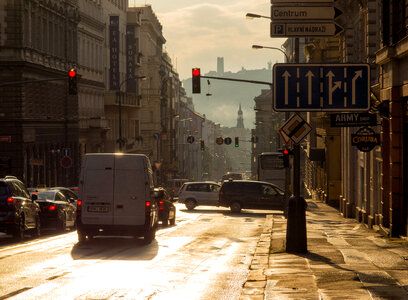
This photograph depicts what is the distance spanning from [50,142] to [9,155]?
8274 millimetres

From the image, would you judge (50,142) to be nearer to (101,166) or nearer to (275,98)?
(101,166)

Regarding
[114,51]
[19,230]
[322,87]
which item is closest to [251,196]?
[19,230]

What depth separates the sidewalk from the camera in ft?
43.2

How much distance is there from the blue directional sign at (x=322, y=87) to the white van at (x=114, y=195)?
226 inches

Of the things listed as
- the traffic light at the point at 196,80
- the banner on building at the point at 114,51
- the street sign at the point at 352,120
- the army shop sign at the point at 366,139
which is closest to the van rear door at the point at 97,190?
the street sign at the point at 352,120

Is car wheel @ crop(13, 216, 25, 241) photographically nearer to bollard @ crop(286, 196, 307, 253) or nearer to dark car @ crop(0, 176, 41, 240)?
dark car @ crop(0, 176, 41, 240)

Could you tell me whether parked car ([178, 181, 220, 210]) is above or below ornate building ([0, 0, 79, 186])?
below

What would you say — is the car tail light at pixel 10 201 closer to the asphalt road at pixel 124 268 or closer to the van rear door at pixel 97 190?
the asphalt road at pixel 124 268

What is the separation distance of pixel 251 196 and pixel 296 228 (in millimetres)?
28377

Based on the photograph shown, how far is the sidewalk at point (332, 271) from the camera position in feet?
43.2

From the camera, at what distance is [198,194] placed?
171 feet

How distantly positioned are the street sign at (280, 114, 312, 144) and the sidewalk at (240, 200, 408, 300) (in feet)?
8.49

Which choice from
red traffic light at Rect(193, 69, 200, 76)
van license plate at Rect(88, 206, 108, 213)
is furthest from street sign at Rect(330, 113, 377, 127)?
red traffic light at Rect(193, 69, 200, 76)

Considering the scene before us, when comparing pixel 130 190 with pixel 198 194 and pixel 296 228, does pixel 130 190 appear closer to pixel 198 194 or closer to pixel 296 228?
pixel 296 228
